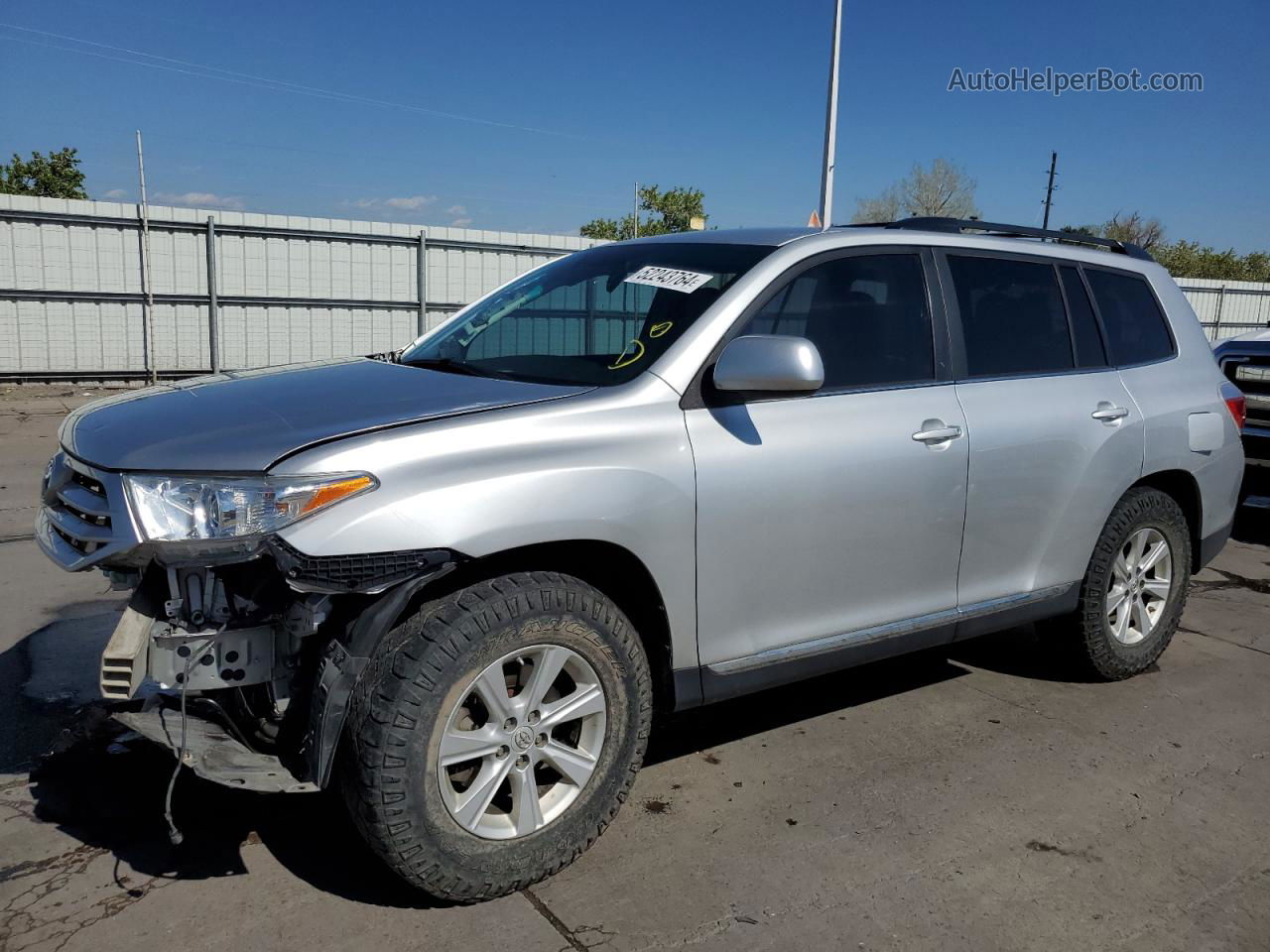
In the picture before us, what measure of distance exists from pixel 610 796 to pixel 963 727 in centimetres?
175

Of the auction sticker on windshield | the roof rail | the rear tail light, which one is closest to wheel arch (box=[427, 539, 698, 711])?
the auction sticker on windshield

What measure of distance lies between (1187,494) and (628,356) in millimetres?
2971

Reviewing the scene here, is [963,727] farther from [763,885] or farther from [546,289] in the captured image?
[546,289]

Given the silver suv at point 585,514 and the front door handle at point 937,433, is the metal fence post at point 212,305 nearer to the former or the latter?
the silver suv at point 585,514

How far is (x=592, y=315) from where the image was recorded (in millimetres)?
3666

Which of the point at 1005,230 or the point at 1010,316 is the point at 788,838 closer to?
the point at 1010,316

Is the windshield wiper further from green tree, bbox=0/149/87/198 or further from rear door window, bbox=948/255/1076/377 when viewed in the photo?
green tree, bbox=0/149/87/198

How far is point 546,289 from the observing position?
4004mm

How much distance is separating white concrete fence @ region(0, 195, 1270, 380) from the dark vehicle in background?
11258mm

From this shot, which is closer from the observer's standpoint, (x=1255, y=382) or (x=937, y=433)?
(x=937, y=433)

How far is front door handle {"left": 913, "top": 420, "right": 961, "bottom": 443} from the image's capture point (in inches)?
137

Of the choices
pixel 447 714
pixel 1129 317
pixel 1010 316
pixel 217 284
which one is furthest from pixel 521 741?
pixel 217 284

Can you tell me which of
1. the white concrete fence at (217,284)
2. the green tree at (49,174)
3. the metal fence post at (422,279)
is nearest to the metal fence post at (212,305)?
the white concrete fence at (217,284)

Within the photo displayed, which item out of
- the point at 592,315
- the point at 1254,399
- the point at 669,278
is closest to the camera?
the point at 669,278
